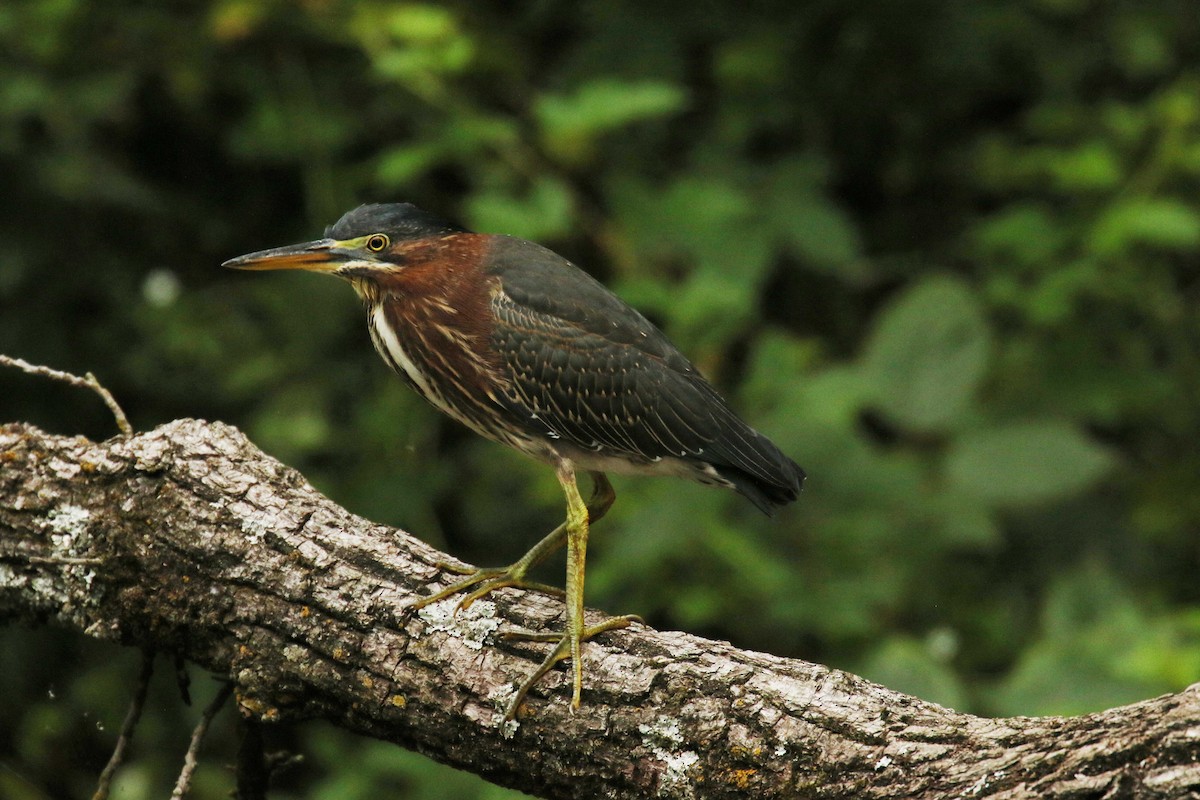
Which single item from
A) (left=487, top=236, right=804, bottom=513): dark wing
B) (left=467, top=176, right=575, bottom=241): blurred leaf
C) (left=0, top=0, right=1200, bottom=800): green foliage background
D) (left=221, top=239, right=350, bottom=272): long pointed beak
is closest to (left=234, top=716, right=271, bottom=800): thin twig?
(left=487, top=236, right=804, bottom=513): dark wing

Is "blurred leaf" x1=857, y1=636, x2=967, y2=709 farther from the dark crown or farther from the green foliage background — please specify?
the dark crown

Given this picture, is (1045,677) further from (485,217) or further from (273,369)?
(273,369)

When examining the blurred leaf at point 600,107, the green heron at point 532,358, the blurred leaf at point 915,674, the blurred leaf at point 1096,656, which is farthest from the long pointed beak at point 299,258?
the blurred leaf at point 1096,656

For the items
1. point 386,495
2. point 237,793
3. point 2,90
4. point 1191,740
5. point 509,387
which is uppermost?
point 2,90

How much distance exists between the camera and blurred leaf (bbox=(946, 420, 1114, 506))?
4.95 meters

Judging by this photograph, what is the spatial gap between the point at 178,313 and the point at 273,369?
0.44 metres

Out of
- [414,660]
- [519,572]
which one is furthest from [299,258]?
[414,660]

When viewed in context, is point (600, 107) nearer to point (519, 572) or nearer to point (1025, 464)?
point (519, 572)

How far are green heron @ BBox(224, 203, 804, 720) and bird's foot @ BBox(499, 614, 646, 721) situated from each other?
50 centimetres

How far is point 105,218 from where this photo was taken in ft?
19.3

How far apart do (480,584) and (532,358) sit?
65 centimetres

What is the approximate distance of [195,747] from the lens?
2756mm

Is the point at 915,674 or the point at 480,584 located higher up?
the point at 915,674

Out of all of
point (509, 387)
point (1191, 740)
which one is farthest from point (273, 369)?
point (1191, 740)
